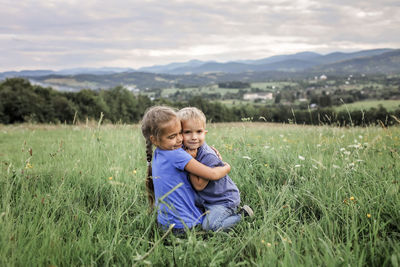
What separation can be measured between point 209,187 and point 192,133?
0.66 metres

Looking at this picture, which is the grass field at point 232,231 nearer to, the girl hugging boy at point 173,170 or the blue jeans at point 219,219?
the blue jeans at point 219,219

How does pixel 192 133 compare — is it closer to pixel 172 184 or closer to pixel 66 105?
pixel 172 184

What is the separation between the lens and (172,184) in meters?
2.74

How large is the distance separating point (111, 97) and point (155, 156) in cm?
5751

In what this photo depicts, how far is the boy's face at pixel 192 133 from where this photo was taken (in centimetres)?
285

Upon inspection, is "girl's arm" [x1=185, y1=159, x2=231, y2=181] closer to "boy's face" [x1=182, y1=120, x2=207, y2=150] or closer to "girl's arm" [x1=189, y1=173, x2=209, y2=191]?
"girl's arm" [x1=189, y1=173, x2=209, y2=191]

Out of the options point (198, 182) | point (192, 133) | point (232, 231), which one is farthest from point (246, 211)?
point (192, 133)

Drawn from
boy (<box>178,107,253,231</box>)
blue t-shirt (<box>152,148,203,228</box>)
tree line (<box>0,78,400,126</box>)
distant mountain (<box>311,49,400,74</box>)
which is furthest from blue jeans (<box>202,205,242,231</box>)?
distant mountain (<box>311,49,400,74</box>)

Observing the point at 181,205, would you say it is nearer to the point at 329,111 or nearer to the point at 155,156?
the point at 155,156

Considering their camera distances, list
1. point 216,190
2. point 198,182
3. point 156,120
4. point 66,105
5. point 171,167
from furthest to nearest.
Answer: point 66,105 < point 216,190 < point 198,182 < point 171,167 < point 156,120

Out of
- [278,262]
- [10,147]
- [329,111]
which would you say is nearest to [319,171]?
[278,262]

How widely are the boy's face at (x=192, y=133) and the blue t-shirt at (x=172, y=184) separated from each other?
23cm

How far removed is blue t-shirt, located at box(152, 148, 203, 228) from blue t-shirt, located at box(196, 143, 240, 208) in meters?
0.27

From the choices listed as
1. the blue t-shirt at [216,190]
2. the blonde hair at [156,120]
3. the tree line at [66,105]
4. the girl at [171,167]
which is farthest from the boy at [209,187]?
the tree line at [66,105]
